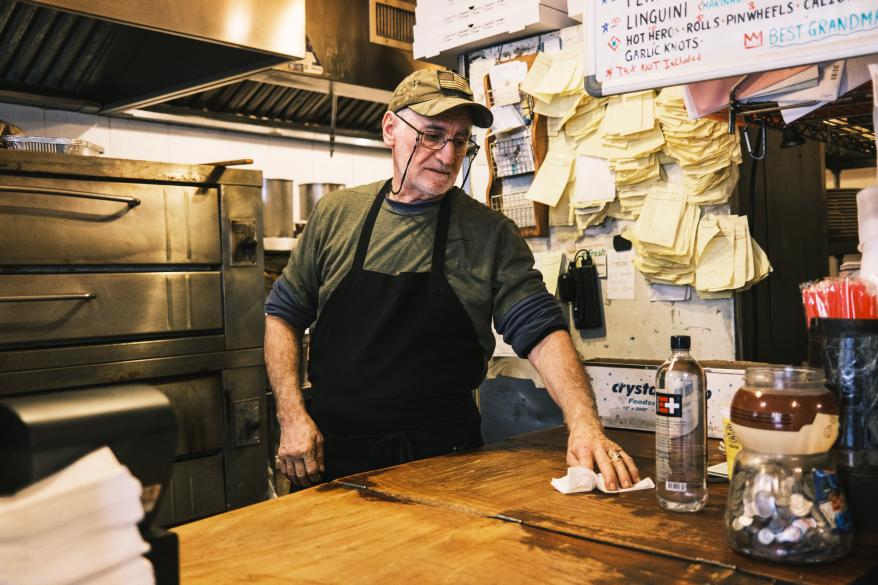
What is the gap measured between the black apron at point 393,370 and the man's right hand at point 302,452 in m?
0.04

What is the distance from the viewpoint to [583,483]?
5.07ft

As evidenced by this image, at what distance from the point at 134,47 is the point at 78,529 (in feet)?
9.54

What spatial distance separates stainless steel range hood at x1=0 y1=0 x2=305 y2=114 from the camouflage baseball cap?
0.56 meters

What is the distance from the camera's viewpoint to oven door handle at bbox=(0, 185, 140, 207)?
248 centimetres

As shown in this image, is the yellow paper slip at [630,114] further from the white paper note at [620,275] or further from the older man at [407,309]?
the older man at [407,309]

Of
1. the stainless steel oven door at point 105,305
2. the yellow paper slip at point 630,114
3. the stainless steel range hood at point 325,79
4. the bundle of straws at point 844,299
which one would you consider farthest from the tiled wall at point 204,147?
the bundle of straws at point 844,299

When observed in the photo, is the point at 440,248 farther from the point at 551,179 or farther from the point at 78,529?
the point at 78,529

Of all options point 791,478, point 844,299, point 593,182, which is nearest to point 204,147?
point 593,182

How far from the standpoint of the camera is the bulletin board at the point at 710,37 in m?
1.30

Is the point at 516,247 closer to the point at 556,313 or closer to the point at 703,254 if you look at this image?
the point at 556,313

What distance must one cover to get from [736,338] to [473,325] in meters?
0.95

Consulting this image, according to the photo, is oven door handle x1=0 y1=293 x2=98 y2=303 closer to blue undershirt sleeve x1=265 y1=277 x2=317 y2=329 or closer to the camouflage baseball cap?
blue undershirt sleeve x1=265 y1=277 x2=317 y2=329

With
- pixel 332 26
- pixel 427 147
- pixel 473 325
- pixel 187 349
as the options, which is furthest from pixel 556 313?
pixel 332 26

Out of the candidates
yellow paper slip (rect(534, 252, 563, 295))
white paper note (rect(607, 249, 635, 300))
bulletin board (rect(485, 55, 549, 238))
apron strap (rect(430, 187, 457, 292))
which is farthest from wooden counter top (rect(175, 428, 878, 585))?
bulletin board (rect(485, 55, 549, 238))
